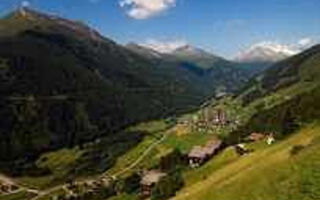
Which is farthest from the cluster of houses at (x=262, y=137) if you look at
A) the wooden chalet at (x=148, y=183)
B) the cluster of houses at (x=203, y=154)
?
the wooden chalet at (x=148, y=183)

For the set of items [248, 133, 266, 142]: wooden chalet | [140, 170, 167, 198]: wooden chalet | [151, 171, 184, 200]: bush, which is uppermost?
[248, 133, 266, 142]: wooden chalet

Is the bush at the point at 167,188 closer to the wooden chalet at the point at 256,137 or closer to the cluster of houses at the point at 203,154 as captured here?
the wooden chalet at the point at 256,137

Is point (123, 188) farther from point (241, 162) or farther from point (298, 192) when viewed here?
point (298, 192)

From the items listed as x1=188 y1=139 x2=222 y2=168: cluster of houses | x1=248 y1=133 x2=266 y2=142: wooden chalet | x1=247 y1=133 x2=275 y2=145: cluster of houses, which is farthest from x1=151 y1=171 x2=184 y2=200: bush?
x1=188 y1=139 x2=222 y2=168: cluster of houses

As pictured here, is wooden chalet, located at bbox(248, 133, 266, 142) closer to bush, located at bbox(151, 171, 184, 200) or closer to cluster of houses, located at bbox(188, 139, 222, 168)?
cluster of houses, located at bbox(188, 139, 222, 168)

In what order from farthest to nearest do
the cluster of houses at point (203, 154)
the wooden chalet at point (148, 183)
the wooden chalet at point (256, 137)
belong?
1. the cluster of houses at point (203, 154)
2. the wooden chalet at point (256, 137)
3. the wooden chalet at point (148, 183)

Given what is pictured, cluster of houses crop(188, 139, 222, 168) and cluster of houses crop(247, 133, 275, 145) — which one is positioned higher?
cluster of houses crop(247, 133, 275, 145)

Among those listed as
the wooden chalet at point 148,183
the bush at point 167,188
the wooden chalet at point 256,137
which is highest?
the wooden chalet at point 256,137

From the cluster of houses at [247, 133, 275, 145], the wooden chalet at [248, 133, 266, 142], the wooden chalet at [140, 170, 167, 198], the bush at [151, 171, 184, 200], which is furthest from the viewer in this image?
the wooden chalet at [248, 133, 266, 142]

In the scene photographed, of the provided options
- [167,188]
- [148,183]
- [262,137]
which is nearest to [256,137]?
[262,137]

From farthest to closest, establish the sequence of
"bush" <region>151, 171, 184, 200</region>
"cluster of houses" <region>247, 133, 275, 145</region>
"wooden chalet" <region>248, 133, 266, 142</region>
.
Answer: "wooden chalet" <region>248, 133, 266, 142</region>
"cluster of houses" <region>247, 133, 275, 145</region>
"bush" <region>151, 171, 184, 200</region>

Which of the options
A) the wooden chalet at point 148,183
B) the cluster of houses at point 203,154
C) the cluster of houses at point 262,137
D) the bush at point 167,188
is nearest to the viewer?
the bush at point 167,188

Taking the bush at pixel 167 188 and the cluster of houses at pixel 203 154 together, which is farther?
the cluster of houses at pixel 203 154

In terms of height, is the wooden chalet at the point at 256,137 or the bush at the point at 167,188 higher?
the wooden chalet at the point at 256,137
